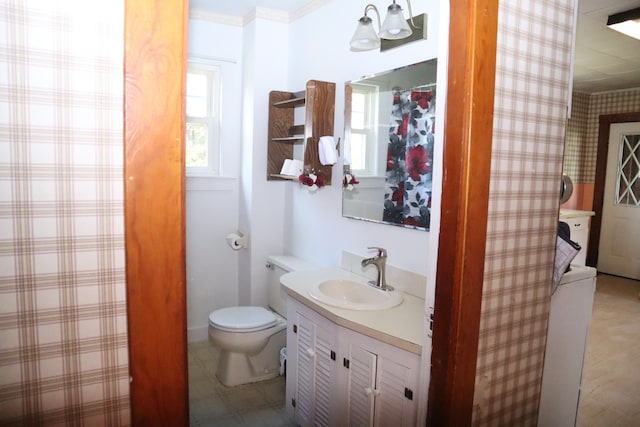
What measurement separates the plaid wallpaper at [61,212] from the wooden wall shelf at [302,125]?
1964 millimetres

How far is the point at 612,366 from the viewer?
321cm

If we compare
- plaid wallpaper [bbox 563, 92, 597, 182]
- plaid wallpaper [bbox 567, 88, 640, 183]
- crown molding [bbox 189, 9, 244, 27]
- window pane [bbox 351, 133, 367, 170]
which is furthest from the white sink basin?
plaid wallpaper [bbox 567, 88, 640, 183]

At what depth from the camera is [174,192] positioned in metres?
0.91

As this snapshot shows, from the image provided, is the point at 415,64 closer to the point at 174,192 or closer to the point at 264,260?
the point at 174,192

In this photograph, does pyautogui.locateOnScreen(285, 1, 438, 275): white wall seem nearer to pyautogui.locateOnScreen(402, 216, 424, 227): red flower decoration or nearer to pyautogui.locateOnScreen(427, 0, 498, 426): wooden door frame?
pyautogui.locateOnScreen(402, 216, 424, 227): red flower decoration

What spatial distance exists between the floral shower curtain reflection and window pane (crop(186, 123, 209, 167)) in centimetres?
179

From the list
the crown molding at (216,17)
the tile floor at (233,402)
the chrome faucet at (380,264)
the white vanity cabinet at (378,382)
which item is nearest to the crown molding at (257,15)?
the crown molding at (216,17)

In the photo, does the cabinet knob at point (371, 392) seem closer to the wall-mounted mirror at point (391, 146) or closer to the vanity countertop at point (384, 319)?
the vanity countertop at point (384, 319)

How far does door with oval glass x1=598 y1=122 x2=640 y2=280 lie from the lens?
5664 mm

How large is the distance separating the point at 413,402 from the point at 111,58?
150 centimetres

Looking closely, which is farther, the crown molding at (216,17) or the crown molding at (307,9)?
the crown molding at (216,17)

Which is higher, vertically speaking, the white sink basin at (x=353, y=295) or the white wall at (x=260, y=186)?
the white wall at (x=260, y=186)

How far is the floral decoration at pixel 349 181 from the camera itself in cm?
267

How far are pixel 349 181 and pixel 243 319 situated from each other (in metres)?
1.12
